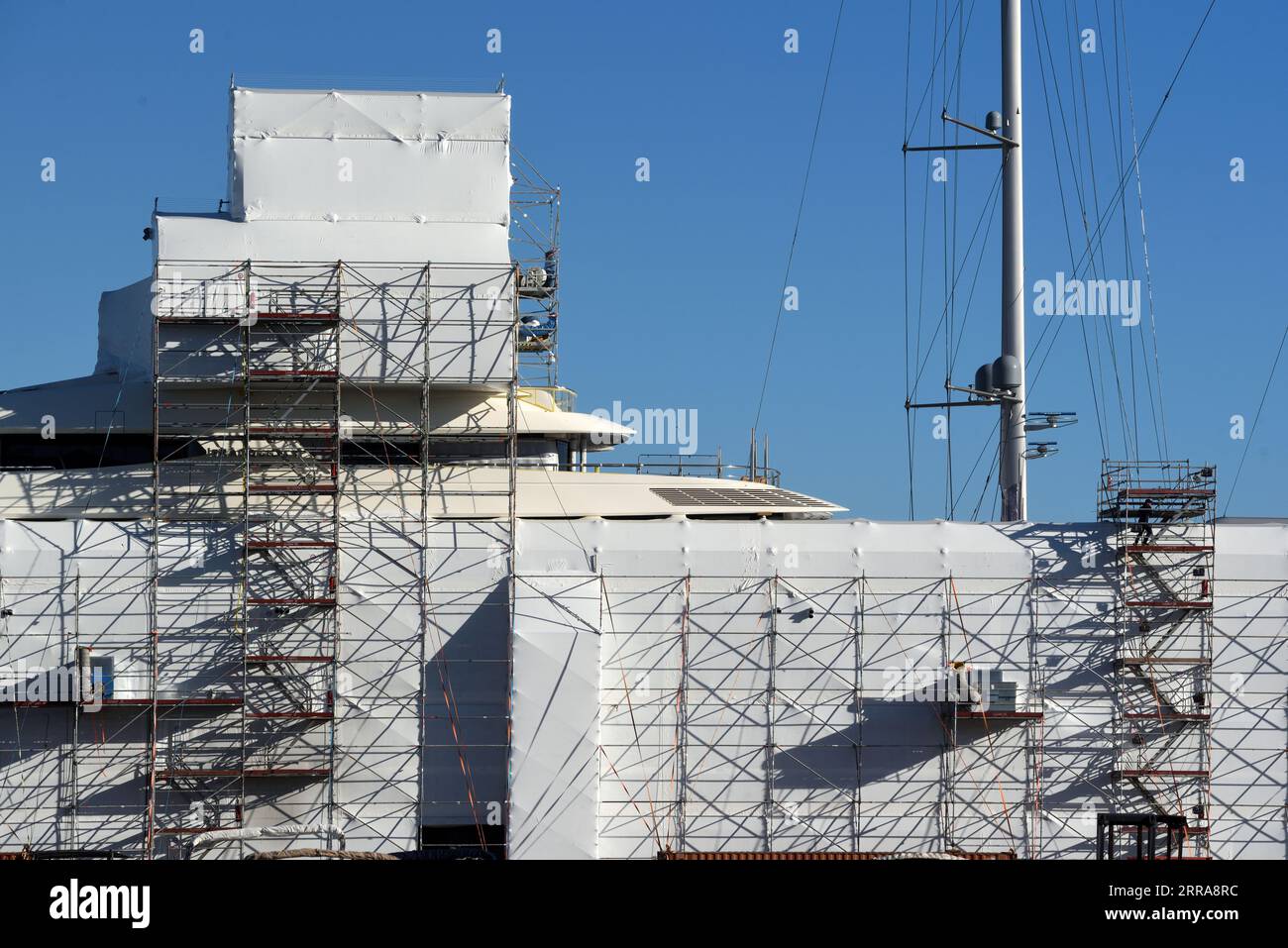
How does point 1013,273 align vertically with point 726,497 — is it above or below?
Result: above

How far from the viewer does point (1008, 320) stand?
3584cm

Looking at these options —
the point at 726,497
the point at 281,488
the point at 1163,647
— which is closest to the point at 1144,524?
the point at 1163,647

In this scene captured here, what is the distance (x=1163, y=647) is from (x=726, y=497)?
10.2 metres

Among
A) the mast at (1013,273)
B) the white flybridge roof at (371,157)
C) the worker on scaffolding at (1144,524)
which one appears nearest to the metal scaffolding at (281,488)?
the white flybridge roof at (371,157)

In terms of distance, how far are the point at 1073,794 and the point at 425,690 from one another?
528 inches

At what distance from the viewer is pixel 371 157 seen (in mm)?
35938

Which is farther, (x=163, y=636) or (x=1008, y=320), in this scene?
(x=1008, y=320)

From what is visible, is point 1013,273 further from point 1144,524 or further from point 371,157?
point 371,157

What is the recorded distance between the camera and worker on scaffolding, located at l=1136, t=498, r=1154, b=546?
33000 mm

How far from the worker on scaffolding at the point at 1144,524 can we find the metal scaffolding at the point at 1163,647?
0.02 meters

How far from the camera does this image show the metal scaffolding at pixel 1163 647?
3259 centimetres

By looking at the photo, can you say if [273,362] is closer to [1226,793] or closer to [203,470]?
[203,470]

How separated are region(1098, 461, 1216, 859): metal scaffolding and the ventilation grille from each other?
312 inches
